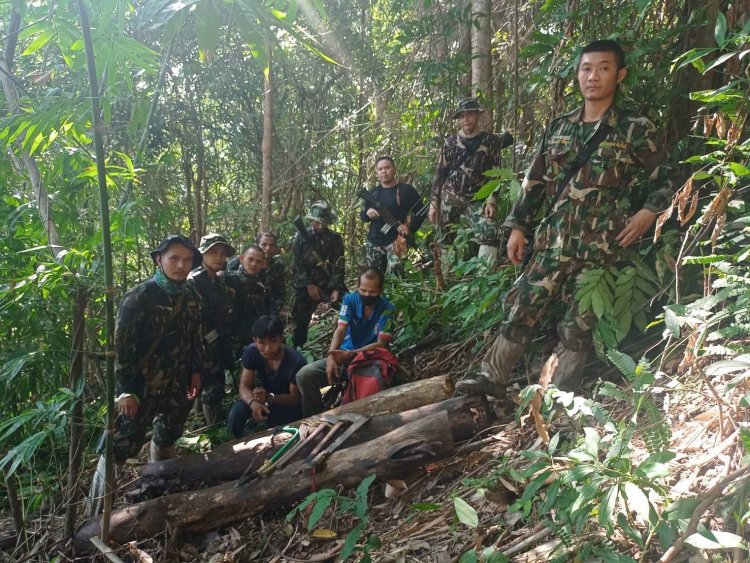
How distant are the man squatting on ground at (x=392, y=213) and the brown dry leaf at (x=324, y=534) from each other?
4.00 metres

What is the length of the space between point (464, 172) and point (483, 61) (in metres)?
1.75

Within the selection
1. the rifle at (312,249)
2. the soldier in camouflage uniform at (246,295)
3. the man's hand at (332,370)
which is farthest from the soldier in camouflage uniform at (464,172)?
the soldier in camouflage uniform at (246,295)

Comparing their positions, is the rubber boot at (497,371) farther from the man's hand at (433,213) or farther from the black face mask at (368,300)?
the man's hand at (433,213)

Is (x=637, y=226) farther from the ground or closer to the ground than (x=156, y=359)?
farther from the ground

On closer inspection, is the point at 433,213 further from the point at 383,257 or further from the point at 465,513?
the point at 465,513

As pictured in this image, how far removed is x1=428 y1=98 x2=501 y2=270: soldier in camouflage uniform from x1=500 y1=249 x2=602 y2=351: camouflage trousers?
2128 mm

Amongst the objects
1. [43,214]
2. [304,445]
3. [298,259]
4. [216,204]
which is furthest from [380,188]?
[216,204]

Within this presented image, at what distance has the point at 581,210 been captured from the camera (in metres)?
3.63

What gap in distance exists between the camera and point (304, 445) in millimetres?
4203

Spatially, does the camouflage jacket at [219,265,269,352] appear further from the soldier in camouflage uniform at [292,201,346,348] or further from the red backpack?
the red backpack

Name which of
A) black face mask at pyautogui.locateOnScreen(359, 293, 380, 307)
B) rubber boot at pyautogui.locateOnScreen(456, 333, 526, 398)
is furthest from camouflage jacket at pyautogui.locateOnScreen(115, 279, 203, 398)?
rubber boot at pyautogui.locateOnScreen(456, 333, 526, 398)

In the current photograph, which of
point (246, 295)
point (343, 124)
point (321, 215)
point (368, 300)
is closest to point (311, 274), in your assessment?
point (321, 215)

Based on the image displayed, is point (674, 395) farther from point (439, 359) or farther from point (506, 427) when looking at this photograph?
point (439, 359)

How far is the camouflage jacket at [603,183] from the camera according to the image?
11.5ft
